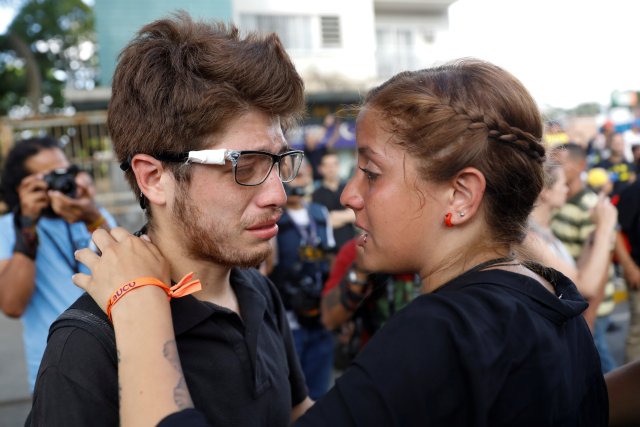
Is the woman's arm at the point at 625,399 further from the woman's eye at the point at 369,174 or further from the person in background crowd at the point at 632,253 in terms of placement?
the person in background crowd at the point at 632,253

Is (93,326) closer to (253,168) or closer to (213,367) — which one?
Answer: (213,367)

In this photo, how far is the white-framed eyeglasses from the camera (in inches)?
63.2

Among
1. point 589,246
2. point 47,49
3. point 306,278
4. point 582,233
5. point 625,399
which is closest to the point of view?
point 625,399

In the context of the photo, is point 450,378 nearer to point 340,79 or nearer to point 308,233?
point 308,233

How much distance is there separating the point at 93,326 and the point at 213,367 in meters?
0.35

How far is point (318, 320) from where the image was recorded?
4.28 metres

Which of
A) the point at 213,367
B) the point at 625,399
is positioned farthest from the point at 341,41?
the point at 213,367

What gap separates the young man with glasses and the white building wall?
17920 millimetres

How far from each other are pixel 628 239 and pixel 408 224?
4230 millimetres

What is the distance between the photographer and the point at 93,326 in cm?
139

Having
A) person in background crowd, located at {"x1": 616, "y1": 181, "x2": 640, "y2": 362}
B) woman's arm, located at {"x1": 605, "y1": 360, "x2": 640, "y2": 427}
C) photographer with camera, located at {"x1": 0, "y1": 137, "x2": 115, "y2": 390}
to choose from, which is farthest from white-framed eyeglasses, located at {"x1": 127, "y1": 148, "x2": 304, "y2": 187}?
person in background crowd, located at {"x1": 616, "y1": 181, "x2": 640, "y2": 362}

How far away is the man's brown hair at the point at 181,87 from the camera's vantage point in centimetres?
157

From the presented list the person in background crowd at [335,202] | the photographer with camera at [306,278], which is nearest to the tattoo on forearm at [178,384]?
the photographer with camera at [306,278]

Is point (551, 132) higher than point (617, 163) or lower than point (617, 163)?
higher
